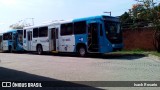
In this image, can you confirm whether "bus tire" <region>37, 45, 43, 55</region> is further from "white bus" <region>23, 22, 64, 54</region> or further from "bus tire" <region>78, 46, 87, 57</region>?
"bus tire" <region>78, 46, 87, 57</region>

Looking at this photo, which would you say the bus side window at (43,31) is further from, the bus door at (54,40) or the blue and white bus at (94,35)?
the blue and white bus at (94,35)

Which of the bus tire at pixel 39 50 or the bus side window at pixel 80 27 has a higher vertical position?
the bus side window at pixel 80 27

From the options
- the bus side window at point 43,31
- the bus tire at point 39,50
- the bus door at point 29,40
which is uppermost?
the bus side window at point 43,31

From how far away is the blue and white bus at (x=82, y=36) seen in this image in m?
22.0

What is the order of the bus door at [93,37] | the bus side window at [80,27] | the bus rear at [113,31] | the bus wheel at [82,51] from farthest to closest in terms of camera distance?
the bus wheel at [82,51]
the bus side window at [80,27]
the bus door at [93,37]
the bus rear at [113,31]

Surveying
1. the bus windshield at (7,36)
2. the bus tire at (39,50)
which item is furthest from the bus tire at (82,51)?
the bus windshield at (7,36)

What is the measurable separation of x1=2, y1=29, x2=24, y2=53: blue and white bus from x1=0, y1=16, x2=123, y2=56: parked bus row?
2.43 metres

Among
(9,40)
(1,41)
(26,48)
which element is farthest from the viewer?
(1,41)

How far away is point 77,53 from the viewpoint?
964 inches

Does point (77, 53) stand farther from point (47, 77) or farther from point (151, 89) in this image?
point (151, 89)

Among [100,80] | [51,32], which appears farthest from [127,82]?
[51,32]

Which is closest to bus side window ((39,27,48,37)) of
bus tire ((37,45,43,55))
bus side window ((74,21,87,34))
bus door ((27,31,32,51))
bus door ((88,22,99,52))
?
bus tire ((37,45,43,55))

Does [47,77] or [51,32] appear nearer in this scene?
[47,77]

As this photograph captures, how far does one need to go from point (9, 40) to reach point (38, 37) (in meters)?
8.53
